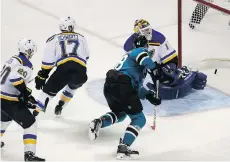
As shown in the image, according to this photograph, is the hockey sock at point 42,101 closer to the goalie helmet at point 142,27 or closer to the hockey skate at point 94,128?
the hockey skate at point 94,128

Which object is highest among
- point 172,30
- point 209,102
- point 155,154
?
point 172,30

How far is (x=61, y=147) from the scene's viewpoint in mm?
4094

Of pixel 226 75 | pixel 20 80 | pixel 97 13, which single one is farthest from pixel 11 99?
pixel 97 13

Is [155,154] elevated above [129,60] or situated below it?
below

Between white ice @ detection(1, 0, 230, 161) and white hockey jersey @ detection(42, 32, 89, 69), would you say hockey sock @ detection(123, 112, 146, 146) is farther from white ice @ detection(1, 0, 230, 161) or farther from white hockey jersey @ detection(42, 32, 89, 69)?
white hockey jersey @ detection(42, 32, 89, 69)

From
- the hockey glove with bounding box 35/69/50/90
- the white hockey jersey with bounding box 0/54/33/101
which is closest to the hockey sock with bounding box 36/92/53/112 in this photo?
the hockey glove with bounding box 35/69/50/90

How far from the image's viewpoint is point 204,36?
6246mm

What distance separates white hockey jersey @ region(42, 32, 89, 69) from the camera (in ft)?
14.2

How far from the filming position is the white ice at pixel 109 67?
13.4ft

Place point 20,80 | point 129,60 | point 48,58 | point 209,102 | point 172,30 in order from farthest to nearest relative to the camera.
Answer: point 172,30
point 209,102
point 48,58
point 129,60
point 20,80

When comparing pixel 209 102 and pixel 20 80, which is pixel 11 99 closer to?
pixel 20 80

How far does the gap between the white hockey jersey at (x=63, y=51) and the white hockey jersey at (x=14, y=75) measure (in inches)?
20.1

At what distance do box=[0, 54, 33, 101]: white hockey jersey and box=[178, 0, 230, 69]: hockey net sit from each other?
1.81 m

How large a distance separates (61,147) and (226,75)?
181cm
